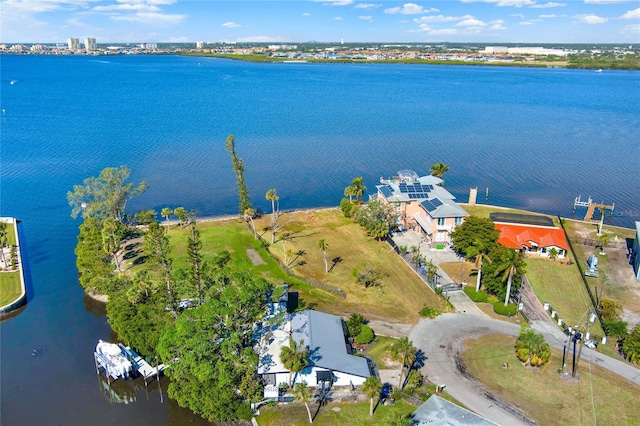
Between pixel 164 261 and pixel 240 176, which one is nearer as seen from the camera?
pixel 164 261

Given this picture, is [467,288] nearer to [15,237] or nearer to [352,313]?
[352,313]

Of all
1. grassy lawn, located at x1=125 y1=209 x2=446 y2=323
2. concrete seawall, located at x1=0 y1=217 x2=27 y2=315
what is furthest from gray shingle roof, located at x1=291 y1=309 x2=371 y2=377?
concrete seawall, located at x1=0 y1=217 x2=27 y2=315

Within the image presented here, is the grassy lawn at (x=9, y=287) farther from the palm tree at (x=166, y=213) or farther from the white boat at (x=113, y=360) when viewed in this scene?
the palm tree at (x=166, y=213)

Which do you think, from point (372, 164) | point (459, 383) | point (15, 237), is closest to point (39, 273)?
point (15, 237)

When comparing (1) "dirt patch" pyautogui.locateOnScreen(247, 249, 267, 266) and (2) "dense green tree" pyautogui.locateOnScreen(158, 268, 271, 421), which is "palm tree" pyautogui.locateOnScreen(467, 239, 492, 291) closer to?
(1) "dirt patch" pyautogui.locateOnScreen(247, 249, 267, 266)

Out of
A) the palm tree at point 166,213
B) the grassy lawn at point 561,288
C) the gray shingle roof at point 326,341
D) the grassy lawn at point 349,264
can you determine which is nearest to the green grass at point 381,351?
the gray shingle roof at point 326,341

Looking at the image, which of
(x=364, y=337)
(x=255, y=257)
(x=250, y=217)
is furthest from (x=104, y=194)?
(x=364, y=337)

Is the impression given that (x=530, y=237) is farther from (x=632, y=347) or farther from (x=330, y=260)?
(x=330, y=260)
